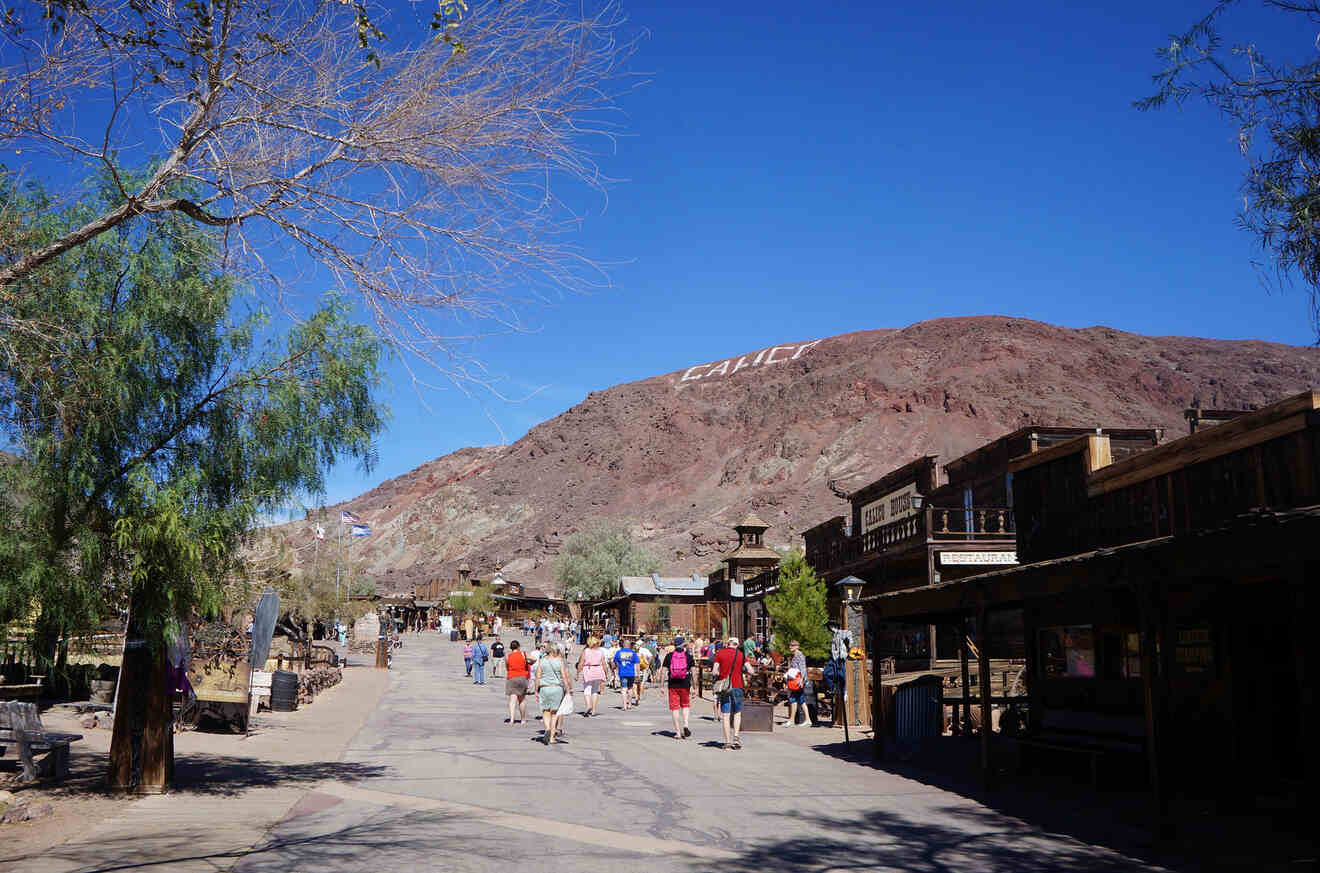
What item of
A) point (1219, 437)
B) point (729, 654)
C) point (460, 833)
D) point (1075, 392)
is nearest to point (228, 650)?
point (729, 654)

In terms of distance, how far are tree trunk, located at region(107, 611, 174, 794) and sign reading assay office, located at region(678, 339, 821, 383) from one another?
163634 millimetres

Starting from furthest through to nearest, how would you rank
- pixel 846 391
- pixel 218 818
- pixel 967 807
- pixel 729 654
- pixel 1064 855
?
pixel 846 391, pixel 729 654, pixel 967 807, pixel 218 818, pixel 1064 855

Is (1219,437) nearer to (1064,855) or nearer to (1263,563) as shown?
(1263,563)

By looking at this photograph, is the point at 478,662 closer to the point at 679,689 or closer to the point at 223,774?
the point at 679,689

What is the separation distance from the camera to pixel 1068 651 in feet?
44.4

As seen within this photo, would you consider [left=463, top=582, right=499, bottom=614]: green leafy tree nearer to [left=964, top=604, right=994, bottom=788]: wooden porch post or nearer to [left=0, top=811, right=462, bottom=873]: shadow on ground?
[left=964, top=604, right=994, bottom=788]: wooden porch post

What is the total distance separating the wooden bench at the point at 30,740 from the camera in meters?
9.34

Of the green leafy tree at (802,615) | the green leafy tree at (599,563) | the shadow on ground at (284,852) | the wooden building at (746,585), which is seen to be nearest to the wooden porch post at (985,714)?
the shadow on ground at (284,852)

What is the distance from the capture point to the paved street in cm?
705

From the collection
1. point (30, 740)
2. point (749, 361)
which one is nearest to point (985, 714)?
point (30, 740)

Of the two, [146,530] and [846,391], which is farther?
[846,391]

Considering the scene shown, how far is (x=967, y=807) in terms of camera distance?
9.63 meters

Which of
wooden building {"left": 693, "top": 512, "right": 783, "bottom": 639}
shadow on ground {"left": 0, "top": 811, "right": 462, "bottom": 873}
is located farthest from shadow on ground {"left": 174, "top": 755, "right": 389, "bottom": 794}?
wooden building {"left": 693, "top": 512, "right": 783, "bottom": 639}

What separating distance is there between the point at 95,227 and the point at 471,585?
309ft
